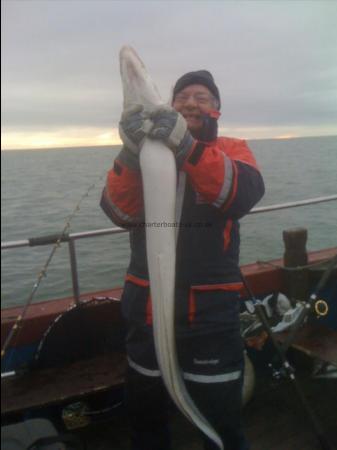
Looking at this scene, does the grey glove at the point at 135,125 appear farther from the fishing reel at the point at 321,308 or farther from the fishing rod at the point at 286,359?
the fishing reel at the point at 321,308

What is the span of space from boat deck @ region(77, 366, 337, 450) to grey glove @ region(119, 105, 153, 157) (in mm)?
1785

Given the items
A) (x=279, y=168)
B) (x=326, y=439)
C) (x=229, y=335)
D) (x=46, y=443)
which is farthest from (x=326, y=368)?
(x=279, y=168)

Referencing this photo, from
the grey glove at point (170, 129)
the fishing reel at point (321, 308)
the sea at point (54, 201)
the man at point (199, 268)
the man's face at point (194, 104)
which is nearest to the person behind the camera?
the sea at point (54, 201)

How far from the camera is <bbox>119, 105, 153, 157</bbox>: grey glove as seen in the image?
72.3 inches

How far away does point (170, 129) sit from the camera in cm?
179

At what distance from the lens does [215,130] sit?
6.98 ft

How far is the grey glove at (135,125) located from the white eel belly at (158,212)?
52 mm

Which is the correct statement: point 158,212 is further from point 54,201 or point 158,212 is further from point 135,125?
point 54,201

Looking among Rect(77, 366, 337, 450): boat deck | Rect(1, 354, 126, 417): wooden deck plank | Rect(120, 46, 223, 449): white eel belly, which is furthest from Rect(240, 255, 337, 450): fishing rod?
Rect(1, 354, 126, 417): wooden deck plank

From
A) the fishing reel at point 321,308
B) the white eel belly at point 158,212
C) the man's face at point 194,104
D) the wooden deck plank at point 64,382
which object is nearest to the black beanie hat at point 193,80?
the man's face at point 194,104

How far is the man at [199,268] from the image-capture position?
190cm

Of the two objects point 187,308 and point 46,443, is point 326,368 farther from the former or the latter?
point 46,443

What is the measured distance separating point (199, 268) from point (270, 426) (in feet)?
5.19

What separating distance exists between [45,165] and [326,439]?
2241 mm
